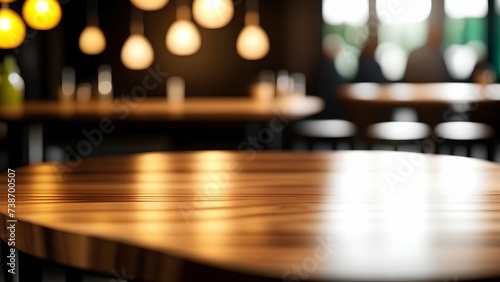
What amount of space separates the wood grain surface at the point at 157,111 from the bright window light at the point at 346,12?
16.1 ft

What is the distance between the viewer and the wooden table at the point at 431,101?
20.7ft

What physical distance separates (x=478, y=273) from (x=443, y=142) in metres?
4.62

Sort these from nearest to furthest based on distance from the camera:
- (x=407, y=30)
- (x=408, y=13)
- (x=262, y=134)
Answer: (x=262, y=134), (x=408, y=13), (x=407, y=30)

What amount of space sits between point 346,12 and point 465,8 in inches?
62.3

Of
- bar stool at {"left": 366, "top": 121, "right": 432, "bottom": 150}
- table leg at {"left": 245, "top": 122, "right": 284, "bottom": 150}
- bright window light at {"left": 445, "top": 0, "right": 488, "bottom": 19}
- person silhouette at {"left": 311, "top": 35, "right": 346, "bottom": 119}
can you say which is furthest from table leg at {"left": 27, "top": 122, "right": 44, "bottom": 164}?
bright window light at {"left": 445, "top": 0, "right": 488, "bottom": 19}

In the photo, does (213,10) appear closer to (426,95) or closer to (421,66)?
(426,95)

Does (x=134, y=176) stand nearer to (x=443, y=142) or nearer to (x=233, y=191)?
(x=233, y=191)

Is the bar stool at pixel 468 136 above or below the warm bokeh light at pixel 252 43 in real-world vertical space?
below

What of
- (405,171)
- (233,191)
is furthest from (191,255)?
(405,171)

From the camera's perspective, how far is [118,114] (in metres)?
5.52

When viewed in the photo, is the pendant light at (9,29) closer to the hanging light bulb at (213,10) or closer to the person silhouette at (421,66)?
the hanging light bulb at (213,10)

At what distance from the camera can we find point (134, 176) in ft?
8.32

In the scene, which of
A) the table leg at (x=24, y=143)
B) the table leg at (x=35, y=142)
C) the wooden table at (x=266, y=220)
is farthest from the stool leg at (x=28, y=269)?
the table leg at (x=35, y=142)

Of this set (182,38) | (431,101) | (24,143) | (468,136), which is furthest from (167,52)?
(468,136)
